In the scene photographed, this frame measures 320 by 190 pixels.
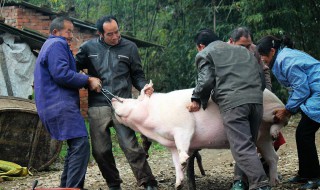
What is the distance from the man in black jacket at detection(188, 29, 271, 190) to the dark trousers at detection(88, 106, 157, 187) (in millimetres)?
963

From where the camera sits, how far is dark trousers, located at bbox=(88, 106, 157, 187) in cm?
679

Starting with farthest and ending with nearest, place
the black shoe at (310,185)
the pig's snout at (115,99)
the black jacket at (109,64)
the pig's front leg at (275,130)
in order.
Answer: the black jacket at (109,64) < the black shoe at (310,185) < the pig's snout at (115,99) < the pig's front leg at (275,130)

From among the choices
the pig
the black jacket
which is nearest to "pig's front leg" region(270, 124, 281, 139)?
the pig

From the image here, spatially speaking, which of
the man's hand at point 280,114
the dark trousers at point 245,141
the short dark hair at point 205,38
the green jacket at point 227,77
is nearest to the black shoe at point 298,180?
the man's hand at point 280,114

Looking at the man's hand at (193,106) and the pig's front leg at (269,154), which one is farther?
the pig's front leg at (269,154)

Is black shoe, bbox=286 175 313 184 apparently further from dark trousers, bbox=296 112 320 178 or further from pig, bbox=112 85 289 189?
pig, bbox=112 85 289 189

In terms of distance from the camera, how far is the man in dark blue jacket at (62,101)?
6.20 m

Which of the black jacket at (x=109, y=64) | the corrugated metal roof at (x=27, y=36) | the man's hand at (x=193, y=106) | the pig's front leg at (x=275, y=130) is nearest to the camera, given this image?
the man's hand at (x=193, y=106)

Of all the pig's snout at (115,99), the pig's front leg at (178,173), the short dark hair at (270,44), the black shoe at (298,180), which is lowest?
the black shoe at (298,180)

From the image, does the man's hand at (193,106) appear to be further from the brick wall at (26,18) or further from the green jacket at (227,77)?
the brick wall at (26,18)

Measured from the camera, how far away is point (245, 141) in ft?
19.1

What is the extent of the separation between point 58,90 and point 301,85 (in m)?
2.60

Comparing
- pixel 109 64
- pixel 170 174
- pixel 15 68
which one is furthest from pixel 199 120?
pixel 15 68

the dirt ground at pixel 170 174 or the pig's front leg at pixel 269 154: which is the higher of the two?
the pig's front leg at pixel 269 154
